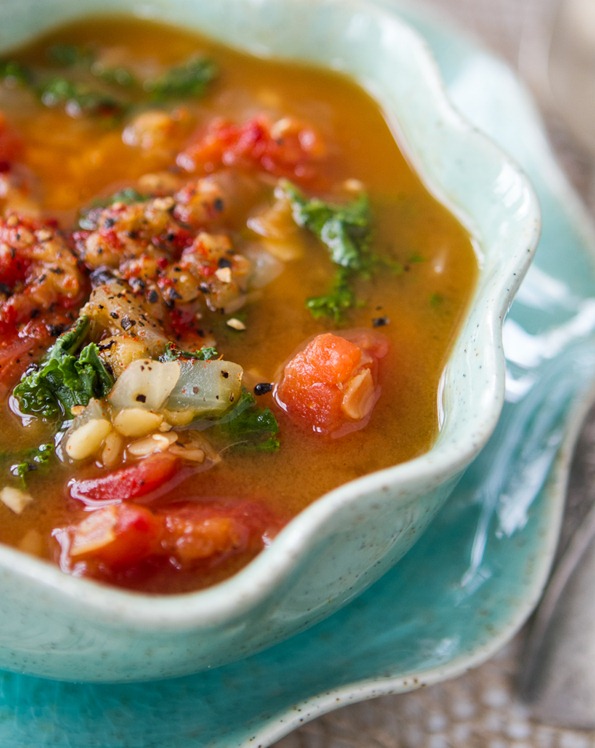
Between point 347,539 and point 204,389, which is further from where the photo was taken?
point 204,389

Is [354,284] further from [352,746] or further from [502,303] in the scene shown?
[352,746]

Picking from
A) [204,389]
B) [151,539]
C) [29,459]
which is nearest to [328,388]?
[204,389]

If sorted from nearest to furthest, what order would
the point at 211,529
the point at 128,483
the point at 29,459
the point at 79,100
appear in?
the point at 211,529, the point at 128,483, the point at 29,459, the point at 79,100

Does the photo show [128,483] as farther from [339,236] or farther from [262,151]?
[262,151]

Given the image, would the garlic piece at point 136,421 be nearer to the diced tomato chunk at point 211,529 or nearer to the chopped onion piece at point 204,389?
the chopped onion piece at point 204,389

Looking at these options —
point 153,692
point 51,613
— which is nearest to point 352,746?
point 153,692

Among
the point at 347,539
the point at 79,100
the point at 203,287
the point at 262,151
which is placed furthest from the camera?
the point at 79,100

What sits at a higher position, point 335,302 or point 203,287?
point 335,302
